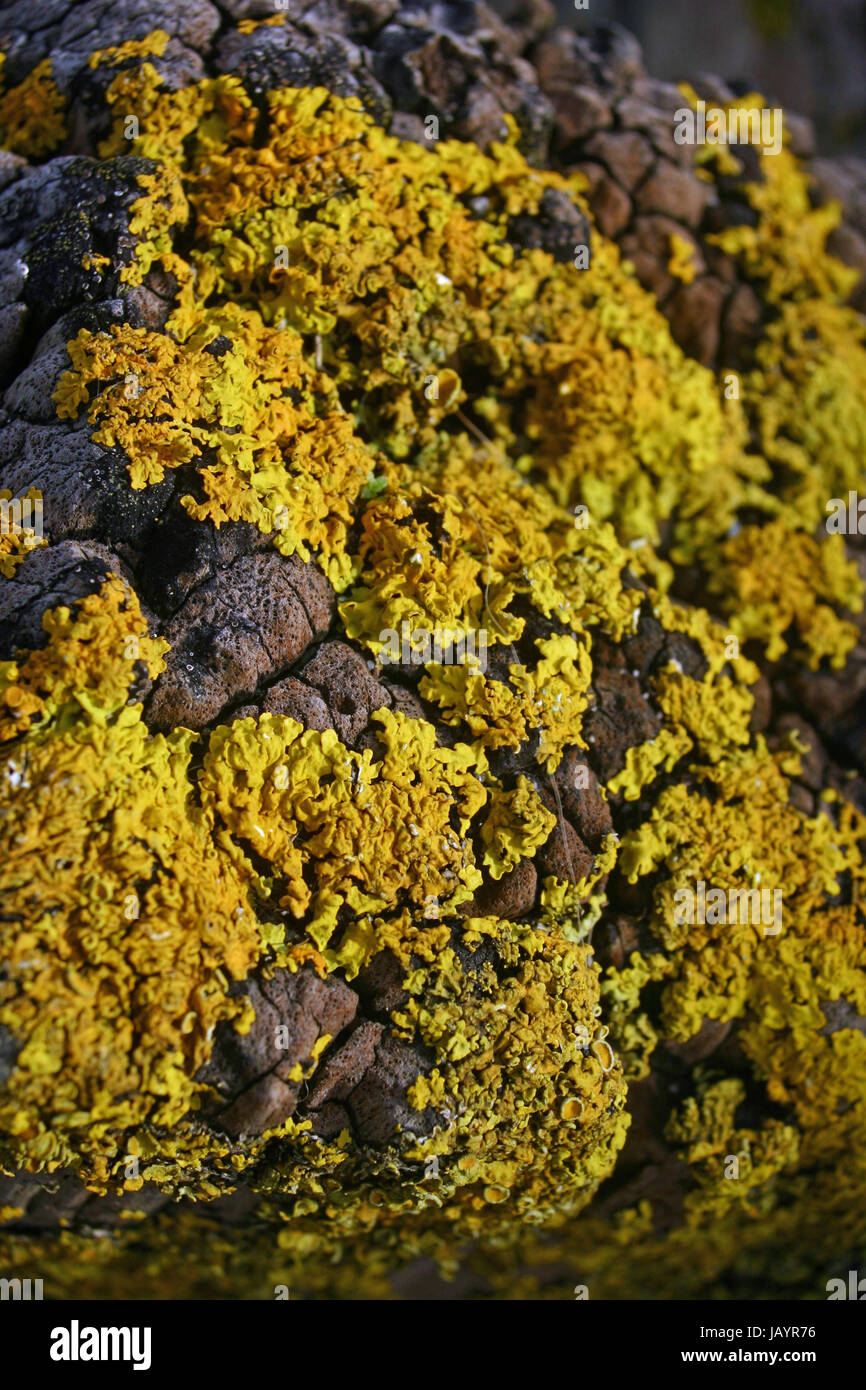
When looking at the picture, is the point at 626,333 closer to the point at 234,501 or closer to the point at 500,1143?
the point at 234,501

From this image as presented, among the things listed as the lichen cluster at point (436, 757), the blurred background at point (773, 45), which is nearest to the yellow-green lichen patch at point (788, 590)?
the lichen cluster at point (436, 757)

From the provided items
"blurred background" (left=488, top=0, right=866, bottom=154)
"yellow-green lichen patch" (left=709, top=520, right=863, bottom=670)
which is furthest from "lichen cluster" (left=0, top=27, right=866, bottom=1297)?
"blurred background" (left=488, top=0, right=866, bottom=154)

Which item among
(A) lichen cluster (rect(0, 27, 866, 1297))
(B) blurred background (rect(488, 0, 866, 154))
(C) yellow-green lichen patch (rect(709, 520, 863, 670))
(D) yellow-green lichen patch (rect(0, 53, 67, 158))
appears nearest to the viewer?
(A) lichen cluster (rect(0, 27, 866, 1297))

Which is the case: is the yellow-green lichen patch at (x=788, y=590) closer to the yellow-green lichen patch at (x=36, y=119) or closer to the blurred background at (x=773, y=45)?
the yellow-green lichen patch at (x=36, y=119)

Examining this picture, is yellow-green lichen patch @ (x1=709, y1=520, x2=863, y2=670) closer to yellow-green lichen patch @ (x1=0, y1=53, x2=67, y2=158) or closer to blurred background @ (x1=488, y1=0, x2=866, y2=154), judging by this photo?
yellow-green lichen patch @ (x1=0, y1=53, x2=67, y2=158)

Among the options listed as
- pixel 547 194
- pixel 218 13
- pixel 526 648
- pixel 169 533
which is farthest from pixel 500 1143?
pixel 218 13

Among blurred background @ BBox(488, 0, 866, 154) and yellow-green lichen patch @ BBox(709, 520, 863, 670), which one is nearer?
yellow-green lichen patch @ BBox(709, 520, 863, 670)
